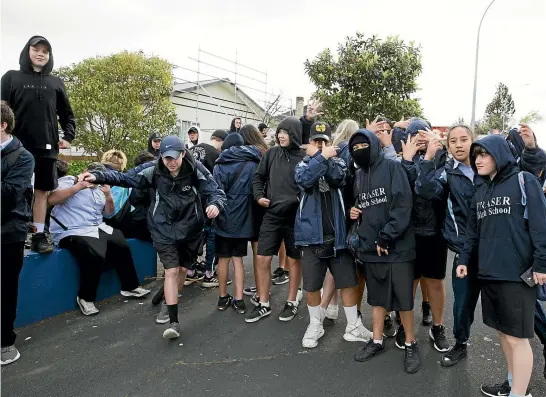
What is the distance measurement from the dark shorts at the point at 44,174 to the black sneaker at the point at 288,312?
2.82 meters

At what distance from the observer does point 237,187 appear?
4.71 m

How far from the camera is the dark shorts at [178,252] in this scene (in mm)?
4055

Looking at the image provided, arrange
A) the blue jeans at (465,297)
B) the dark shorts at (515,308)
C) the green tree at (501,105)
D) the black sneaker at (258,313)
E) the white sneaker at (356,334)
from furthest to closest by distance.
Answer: the green tree at (501,105)
the black sneaker at (258,313)
the white sneaker at (356,334)
the blue jeans at (465,297)
the dark shorts at (515,308)

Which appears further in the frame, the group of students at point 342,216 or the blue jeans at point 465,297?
the blue jeans at point 465,297

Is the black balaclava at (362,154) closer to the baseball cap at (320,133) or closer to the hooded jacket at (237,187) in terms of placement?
the baseball cap at (320,133)

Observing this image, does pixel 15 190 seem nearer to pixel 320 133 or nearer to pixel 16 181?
pixel 16 181

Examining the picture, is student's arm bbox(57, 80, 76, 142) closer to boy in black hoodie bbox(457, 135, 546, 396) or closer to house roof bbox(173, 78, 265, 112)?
boy in black hoodie bbox(457, 135, 546, 396)

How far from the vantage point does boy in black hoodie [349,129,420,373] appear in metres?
3.34

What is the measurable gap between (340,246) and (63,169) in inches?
130

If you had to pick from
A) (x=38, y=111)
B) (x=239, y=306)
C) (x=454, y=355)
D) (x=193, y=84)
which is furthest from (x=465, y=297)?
(x=193, y=84)

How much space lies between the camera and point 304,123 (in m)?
5.86

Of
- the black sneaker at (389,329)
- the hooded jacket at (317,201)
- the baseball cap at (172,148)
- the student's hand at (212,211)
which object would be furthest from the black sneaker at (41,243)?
the black sneaker at (389,329)

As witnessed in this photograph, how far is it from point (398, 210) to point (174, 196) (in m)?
2.18

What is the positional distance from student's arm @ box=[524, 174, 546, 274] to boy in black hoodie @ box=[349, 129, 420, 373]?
88cm
